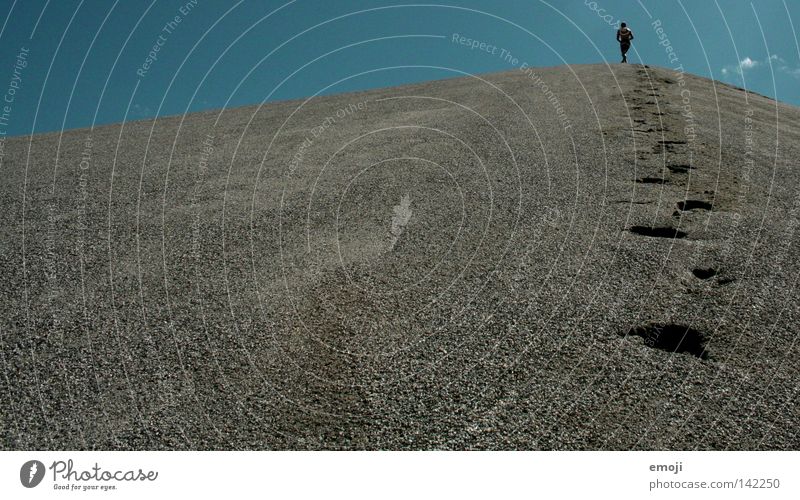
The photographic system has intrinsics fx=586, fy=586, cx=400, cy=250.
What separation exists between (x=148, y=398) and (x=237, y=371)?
721 mm

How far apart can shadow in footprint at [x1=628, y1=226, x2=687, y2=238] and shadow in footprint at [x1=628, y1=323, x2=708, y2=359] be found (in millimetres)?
2277

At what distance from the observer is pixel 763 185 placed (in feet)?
31.4

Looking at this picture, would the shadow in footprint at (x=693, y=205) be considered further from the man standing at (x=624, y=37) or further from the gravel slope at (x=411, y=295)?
the man standing at (x=624, y=37)

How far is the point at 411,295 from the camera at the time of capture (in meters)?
6.18

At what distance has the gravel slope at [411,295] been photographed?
4.43 meters

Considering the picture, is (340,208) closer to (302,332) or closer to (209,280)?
(209,280)

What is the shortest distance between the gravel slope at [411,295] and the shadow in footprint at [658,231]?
31mm

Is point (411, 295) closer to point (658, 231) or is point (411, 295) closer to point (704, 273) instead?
point (704, 273)
